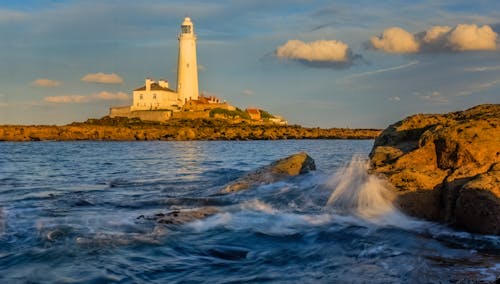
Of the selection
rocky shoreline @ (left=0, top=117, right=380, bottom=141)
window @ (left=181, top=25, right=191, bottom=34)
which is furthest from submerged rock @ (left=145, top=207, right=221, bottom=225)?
window @ (left=181, top=25, right=191, bottom=34)

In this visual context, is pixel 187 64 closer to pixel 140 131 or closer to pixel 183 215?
pixel 140 131

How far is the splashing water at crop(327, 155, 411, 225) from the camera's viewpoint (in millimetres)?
9242

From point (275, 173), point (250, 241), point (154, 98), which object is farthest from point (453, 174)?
point (154, 98)

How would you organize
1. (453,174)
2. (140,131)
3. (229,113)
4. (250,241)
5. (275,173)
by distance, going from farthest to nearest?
1. (229,113)
2. (140,131)
3. (275,173)
4. (453,174)
5. (250,241)

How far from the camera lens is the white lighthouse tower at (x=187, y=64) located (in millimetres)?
85625

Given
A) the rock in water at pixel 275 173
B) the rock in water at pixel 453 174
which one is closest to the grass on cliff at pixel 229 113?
the rock in water at pixel 275 173

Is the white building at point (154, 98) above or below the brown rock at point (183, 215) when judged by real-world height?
above

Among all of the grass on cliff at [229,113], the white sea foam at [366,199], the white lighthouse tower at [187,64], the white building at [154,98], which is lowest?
the white sea foam at [366,199]

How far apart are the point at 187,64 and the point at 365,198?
77.5m

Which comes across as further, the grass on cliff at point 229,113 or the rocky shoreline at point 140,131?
the grass on cliff at point 229,113

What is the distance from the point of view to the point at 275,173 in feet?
48.0

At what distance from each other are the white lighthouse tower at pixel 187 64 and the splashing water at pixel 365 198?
75832mm

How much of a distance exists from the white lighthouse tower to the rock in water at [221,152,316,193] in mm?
71698

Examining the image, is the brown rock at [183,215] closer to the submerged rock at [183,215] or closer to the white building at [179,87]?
the submerged rock at [183,215]
